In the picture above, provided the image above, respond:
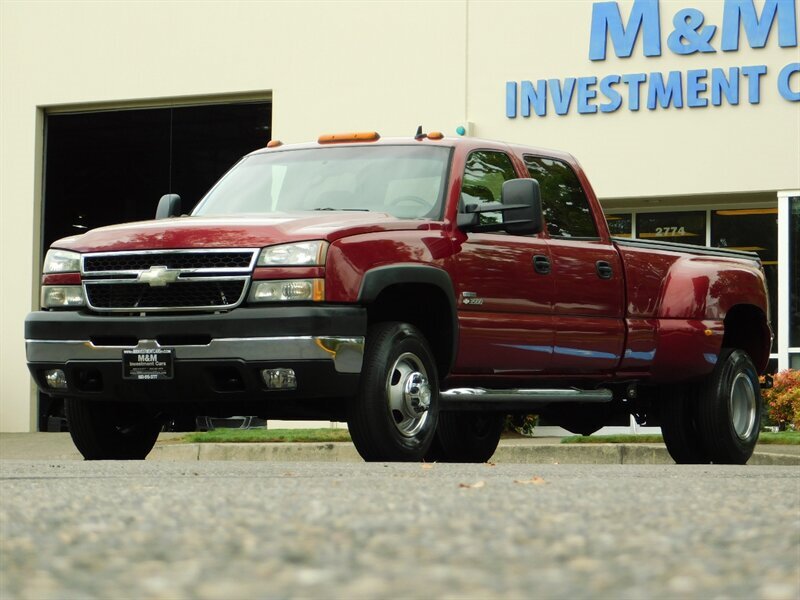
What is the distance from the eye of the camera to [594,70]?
18.4 metres

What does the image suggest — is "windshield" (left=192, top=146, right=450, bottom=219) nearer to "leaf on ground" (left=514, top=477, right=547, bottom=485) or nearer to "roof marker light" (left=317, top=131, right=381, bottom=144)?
"roof marker light" (left=317, top=131, right=381, bottom=144)

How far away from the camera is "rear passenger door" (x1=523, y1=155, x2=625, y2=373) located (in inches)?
363

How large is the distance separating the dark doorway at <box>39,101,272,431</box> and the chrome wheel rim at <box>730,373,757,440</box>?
11.3m

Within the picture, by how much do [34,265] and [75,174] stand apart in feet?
5.05

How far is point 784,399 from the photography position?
15.7 m

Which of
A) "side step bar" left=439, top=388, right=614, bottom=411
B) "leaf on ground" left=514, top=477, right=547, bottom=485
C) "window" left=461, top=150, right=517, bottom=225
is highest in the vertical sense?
"window" left=461, top=150, right=517, bottom=225

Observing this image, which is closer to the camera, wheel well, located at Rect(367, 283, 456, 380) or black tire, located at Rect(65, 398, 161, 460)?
wheel well, located at Rect(367, 283, 456, 380)

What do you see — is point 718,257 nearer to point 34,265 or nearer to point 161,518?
point 161,518

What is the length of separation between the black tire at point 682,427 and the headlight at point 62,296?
4.23 m

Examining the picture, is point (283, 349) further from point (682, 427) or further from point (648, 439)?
point (648, 439)

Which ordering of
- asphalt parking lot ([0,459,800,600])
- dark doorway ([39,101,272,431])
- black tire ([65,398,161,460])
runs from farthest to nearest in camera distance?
dark doorway ([39,101,272,431]), black tire ([65,398,161,460]), asphalt parking lot ([0,459,800,600])

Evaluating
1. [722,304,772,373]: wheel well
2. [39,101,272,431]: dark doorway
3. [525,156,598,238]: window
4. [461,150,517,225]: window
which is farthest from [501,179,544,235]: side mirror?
[39,101,272,431]: dark doorway

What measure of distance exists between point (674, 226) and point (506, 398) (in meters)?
10.8

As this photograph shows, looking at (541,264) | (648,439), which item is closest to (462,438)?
(541,264)
